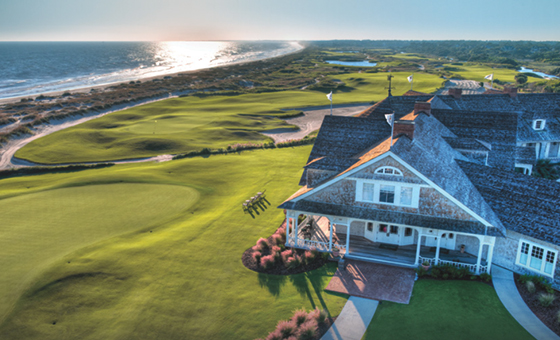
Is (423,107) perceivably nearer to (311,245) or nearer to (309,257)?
(311,245)

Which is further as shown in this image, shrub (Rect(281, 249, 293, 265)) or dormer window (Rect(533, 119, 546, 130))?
dormer window (Rect(533, 119, 546, 130))

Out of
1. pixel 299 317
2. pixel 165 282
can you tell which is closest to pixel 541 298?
pixel 299 317

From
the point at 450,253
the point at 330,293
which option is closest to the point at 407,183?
the point at 450,253

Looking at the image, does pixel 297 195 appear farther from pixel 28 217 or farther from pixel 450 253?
pixel 28 217

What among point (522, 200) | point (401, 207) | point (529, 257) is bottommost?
point (529, 257)

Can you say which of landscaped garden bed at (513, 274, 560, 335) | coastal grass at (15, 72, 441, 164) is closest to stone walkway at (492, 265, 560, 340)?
landscaped garden bed at (513, 274, 560, 335)

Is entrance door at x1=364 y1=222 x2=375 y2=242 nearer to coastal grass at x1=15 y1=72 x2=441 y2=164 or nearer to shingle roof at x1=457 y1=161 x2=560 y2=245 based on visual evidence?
shingle roof at x1=457 y1=161 x2=560 y2=245
